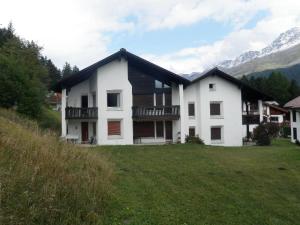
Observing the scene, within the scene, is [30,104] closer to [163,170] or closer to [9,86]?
[9,86]

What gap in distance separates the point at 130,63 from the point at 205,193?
2211 centimetres

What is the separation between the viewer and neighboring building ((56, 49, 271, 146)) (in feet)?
102

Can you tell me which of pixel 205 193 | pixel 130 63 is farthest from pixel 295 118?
pixel 205 193

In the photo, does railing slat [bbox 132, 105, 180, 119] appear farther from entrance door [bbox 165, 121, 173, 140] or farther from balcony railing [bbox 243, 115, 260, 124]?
balcony railing [bbox 243, 115, 260, 124]

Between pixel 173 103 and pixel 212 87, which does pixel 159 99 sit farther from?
pixel 212 87

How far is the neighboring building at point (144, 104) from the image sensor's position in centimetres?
3095

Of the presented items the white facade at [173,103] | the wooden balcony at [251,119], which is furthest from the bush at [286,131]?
the white facade at [173,103]

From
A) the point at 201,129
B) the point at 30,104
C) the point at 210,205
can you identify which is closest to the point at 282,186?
the point at 210,205

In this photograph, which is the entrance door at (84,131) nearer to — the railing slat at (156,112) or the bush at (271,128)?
the railing slat at (156,112)

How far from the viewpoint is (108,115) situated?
101ft

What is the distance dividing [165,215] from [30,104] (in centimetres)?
2786

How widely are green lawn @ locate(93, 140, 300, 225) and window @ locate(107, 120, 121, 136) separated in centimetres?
1424

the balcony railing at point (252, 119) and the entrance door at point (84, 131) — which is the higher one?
the balcony railing at point (252, 119)

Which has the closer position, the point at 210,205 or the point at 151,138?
the point at 210,205
